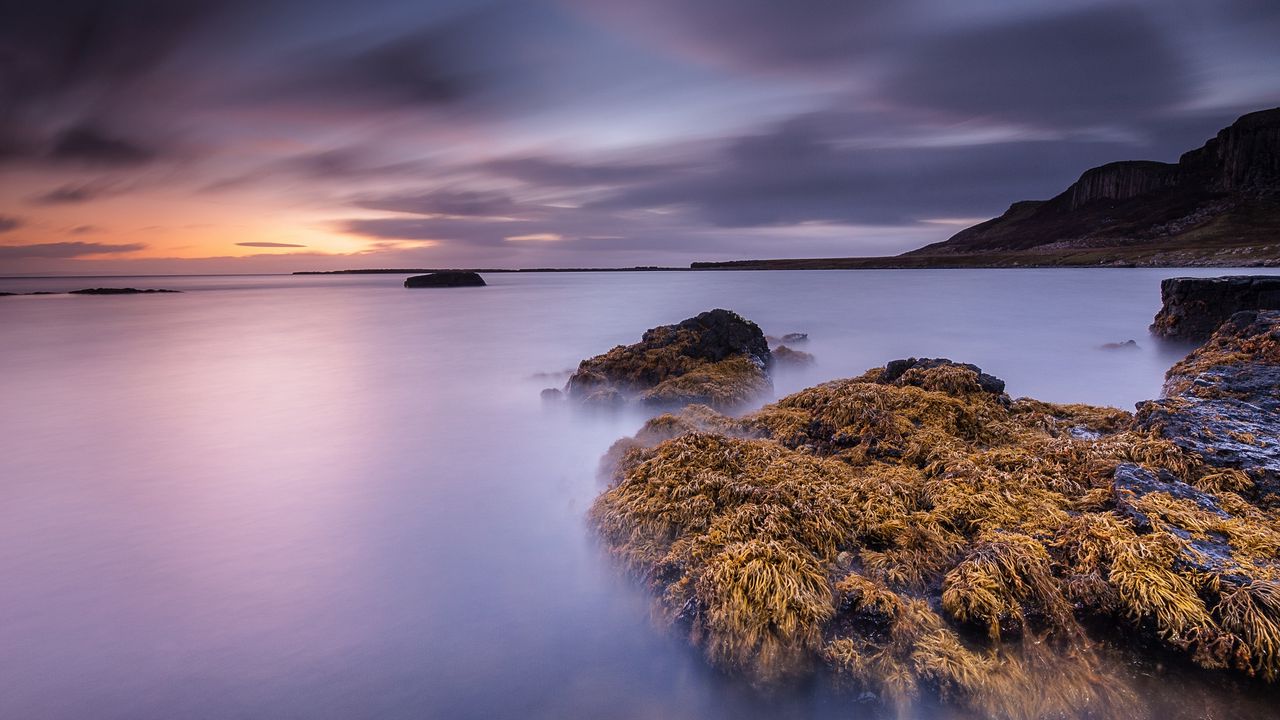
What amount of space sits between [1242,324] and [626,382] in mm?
7713

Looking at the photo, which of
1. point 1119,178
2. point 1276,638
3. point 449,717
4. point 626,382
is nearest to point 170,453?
point 626,382

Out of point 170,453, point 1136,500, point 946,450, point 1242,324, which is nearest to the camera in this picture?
point 1136,500

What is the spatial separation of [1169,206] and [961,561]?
19226 centimetres

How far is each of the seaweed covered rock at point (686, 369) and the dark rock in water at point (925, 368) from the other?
195 cm

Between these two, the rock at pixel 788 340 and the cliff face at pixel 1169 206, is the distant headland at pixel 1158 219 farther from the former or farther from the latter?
the rock at pixel 788 340

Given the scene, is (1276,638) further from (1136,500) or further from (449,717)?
(449,717)

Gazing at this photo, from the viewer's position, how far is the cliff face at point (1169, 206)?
109312 mm

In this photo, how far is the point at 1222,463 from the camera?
3396 millimetres

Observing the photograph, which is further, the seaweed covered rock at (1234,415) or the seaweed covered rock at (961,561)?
the seaweed covered rock at (1234,415)

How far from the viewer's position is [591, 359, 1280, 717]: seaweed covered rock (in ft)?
8.03

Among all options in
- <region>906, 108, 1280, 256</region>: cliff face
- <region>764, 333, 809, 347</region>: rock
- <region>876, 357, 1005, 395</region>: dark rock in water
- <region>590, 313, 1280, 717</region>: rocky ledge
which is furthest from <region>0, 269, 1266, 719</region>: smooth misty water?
<region>906, 108, 1280, 256</region>: cliff face

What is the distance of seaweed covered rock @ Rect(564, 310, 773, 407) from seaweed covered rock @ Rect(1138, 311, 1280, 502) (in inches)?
170

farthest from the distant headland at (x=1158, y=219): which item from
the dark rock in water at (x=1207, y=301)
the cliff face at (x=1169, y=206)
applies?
the dark rock in water at (x=1207, y=301)

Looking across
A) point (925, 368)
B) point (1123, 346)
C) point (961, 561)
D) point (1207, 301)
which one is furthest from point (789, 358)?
point (961, 561)
